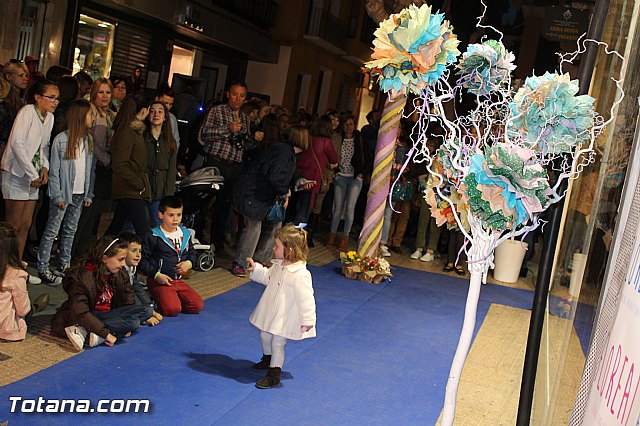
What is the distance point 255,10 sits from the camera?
852 inches

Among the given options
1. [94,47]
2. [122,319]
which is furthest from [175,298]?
[94,47]

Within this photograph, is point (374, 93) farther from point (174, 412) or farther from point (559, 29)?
point (174, 412)

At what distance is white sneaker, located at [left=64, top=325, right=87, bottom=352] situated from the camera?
5.34m

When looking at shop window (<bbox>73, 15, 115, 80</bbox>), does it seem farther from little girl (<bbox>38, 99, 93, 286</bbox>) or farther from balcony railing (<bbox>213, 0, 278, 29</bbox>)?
little girl (<bbox>38, 99, 93, 286</bbox>)

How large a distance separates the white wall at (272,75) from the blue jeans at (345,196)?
12.1m

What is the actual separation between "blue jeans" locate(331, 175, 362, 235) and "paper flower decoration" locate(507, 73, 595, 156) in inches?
326

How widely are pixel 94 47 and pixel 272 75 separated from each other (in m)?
8.67

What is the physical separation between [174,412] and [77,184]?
279 centimetres

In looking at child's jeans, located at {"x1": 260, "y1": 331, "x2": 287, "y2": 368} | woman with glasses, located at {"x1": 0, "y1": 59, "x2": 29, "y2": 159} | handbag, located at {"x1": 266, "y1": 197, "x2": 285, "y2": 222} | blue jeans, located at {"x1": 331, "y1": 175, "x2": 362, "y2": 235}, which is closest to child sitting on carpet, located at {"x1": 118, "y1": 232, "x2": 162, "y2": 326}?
child's jeans, located at {"x1": 260, "y1": 331, "x2": 287, "y2": 368}

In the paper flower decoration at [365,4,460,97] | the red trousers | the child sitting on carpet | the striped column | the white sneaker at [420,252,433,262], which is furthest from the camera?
the white sneaker at [420,252,433,262]

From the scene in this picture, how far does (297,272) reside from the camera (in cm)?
543

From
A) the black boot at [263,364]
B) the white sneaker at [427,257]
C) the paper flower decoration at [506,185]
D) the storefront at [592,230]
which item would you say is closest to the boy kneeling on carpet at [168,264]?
the black boot at [263,364]

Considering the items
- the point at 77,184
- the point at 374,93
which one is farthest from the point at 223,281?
the point at 374,93

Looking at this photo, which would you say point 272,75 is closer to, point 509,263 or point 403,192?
point 403,192
